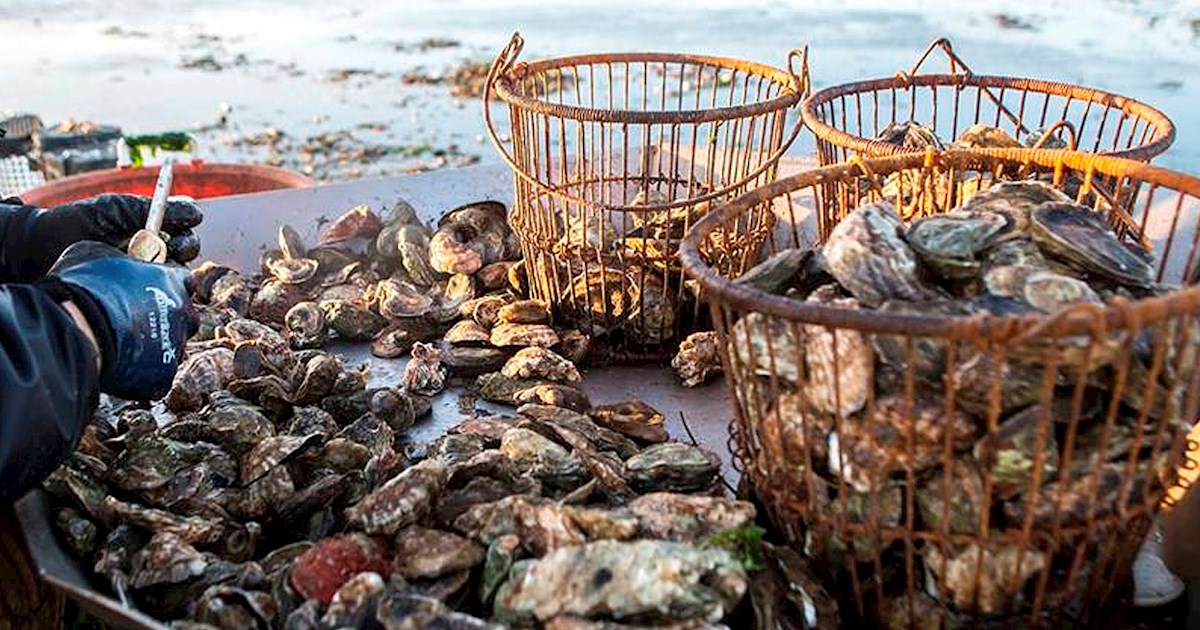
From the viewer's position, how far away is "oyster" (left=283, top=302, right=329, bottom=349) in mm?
3240

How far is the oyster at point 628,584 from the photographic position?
165 centimetres

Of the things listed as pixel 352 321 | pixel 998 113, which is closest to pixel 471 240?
pixel 352 321

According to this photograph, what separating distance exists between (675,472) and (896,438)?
2.07 ft

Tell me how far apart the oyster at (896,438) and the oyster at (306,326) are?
6.46 feet

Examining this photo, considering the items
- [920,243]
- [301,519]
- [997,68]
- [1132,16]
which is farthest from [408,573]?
[1132,16]

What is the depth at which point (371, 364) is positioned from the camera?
10.5ft

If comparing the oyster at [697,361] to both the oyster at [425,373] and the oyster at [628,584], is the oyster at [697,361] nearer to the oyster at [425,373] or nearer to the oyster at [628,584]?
the oyster at [425,373]

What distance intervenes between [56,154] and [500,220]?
11.6 ft

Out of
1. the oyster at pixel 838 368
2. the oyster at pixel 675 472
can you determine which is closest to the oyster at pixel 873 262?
the oyster at pixel 838 368

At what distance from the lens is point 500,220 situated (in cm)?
373

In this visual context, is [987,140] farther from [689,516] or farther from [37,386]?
[37,386]

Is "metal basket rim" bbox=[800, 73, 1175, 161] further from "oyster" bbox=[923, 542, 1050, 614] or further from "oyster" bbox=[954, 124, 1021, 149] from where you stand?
"oyster" bbox=[923, 542, 1050, 614]

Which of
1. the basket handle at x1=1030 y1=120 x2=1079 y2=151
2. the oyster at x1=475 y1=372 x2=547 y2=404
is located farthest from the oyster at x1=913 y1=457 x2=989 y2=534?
the oyster at x1=475 y1=372 x2=547 y2=404

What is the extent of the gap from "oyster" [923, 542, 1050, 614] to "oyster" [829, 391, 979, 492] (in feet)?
0.52
